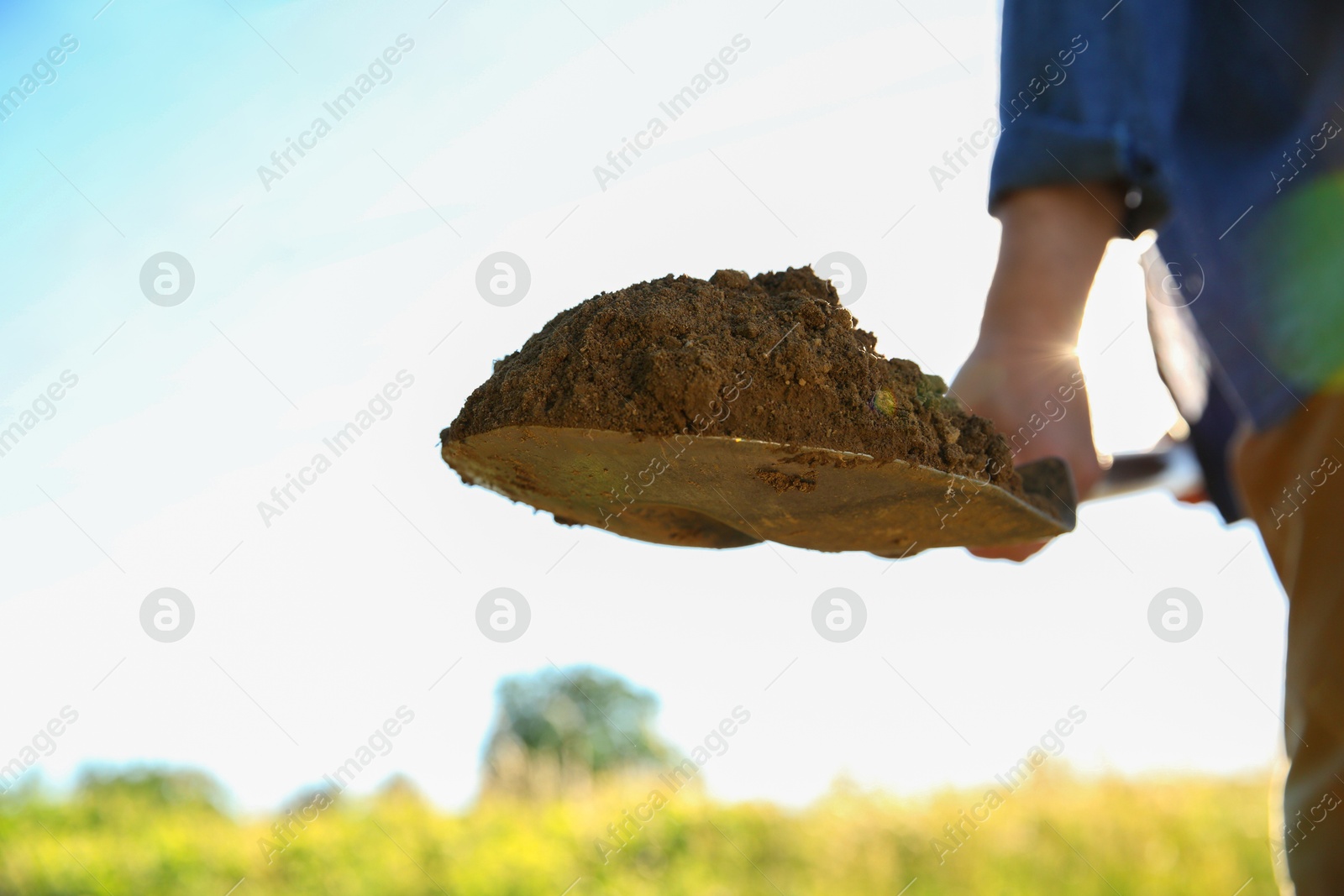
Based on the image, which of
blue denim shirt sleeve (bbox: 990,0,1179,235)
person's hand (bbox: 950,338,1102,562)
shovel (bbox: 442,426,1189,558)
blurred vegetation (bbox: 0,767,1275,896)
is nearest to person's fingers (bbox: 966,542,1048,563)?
person's hand (bbox: 950,338,1102,562)

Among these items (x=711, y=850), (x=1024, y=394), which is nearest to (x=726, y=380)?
(x=1024, y=394)

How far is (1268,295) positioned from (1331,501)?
0.41 metres

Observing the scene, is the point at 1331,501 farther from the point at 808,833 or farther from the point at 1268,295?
the point at 808,833

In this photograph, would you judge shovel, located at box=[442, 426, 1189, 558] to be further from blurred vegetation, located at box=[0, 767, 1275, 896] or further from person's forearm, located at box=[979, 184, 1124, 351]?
blurred vegetation, located at box=[0, 767, 1275, 896]

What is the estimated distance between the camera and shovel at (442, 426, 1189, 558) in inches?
52.3

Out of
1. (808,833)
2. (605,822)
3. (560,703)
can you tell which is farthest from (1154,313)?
(560,703)

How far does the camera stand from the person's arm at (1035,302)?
184 centimetres

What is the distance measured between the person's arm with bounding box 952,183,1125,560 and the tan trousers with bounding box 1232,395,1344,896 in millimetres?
438

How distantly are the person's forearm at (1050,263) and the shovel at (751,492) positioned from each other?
303 mm

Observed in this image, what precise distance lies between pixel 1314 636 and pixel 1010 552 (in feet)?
2.00

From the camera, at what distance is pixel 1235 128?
1711 millimetres

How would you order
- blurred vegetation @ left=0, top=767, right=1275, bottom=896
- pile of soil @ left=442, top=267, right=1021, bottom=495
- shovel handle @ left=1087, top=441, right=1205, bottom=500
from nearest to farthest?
pile of soil @ left=442, top=267, right=1021, bottom=495
shovel handle @ left=1087, top=441, right=1205, bottom=500
blurred vegetation @ left=0, top=767, right=1275, bottom=896

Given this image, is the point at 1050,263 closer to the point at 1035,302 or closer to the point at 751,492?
the point at 1035,302

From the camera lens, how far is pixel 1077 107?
5.87 ft
